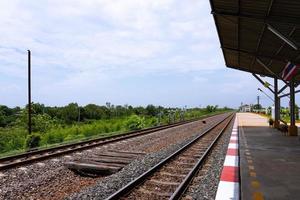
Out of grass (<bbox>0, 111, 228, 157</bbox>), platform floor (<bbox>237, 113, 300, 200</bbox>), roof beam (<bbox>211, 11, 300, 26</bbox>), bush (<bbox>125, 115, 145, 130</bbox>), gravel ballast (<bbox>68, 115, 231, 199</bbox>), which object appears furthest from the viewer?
bush (<bbox>125, 115, 145, 130</bbox>)

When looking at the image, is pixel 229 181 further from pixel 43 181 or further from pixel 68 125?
pixel 68 125

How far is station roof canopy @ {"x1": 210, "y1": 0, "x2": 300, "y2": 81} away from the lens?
1079 centimetres

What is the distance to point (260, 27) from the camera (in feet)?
43.2

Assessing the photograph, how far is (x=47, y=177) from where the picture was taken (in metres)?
8.86

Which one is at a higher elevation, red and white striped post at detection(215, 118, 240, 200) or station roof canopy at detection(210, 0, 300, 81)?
station roof canopy at detection(210, 0, 300, 81)

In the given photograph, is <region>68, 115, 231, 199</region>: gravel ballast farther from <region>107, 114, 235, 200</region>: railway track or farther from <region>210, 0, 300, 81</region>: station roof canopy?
<region>210, 0, 300, 81</region>: station roof canopy

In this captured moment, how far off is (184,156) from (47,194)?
20.2 ft

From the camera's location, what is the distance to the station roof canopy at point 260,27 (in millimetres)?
10789

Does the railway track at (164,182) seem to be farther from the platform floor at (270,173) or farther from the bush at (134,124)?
the bush at (134,124)

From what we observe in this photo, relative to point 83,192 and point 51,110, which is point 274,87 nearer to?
point 83,192

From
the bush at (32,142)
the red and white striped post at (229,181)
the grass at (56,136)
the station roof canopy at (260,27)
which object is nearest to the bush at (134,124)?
the grass at (56,136)

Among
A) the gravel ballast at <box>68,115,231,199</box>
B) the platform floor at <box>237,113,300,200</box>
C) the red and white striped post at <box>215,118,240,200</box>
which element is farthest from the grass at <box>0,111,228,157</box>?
the platform floor at <box>237,113,300,200</box>

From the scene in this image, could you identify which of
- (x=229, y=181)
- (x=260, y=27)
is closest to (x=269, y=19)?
(x=260, y=27)

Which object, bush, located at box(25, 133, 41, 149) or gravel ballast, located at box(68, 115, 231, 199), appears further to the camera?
bush, located at box(25, 133, 41, 149)
